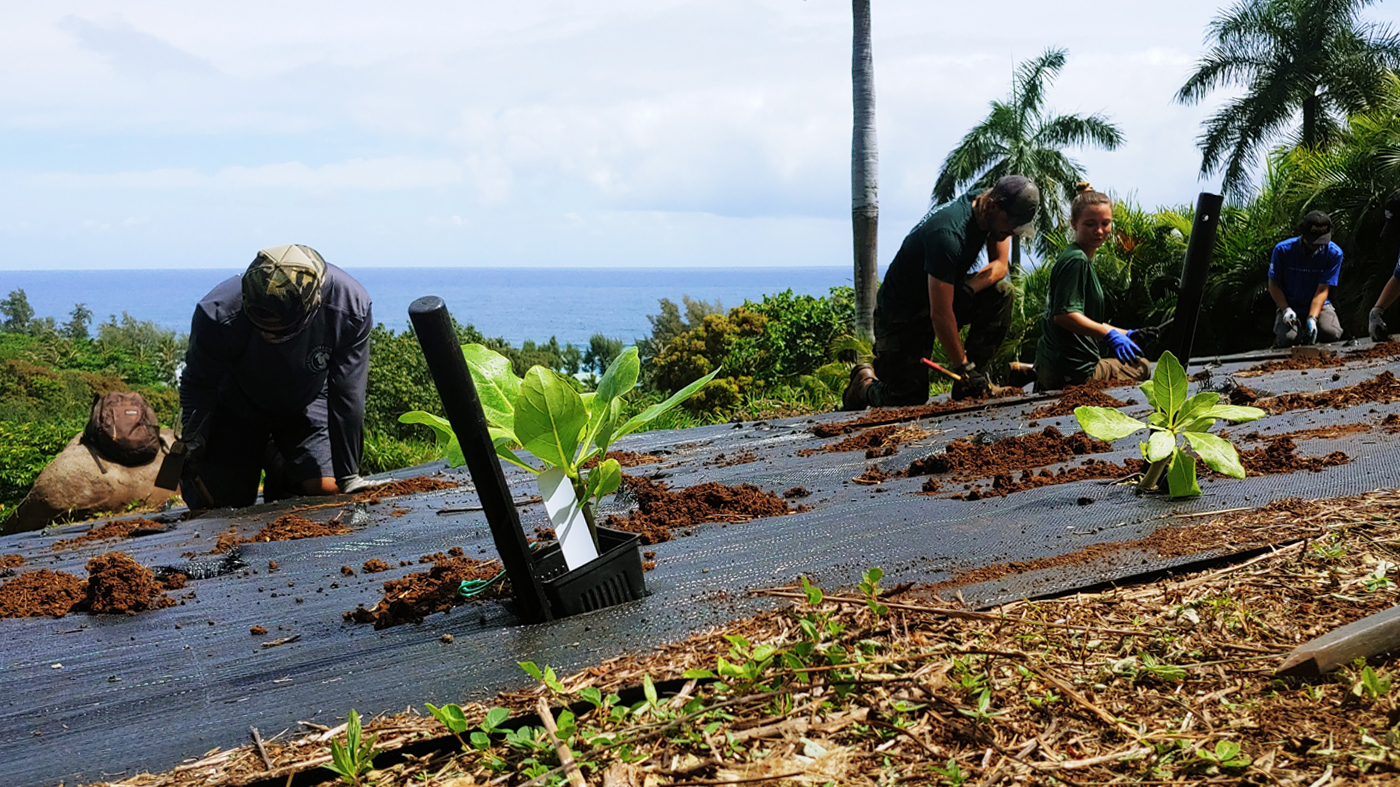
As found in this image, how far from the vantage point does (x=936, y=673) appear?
5.90 ft

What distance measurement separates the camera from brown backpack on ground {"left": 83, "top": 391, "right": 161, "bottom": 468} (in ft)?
34.7

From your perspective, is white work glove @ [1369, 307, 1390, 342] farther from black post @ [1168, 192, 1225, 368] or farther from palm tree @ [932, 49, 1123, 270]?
palm tree @ [932, 49, 1123, 270]

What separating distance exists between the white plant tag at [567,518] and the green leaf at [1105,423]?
1.51 m

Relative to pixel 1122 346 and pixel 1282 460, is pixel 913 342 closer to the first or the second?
pixel 1122 346

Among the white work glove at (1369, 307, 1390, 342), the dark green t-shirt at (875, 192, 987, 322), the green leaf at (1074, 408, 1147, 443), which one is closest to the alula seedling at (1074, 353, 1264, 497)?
the green leaf at (1074, 408, 1147, 443)

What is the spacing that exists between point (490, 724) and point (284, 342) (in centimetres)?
384

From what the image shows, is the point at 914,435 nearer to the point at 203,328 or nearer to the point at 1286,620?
the point at 1286,620

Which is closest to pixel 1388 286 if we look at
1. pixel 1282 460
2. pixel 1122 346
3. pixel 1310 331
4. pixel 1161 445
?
pixel 1310 331

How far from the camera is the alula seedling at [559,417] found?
6.95 feet

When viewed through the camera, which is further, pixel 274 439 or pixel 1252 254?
pixel 1252 254

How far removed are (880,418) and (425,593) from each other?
11.1 feet

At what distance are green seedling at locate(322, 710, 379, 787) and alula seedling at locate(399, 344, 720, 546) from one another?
655 millimetres

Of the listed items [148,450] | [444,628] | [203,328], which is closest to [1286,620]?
[444,628]

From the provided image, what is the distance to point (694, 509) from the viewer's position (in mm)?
3117
